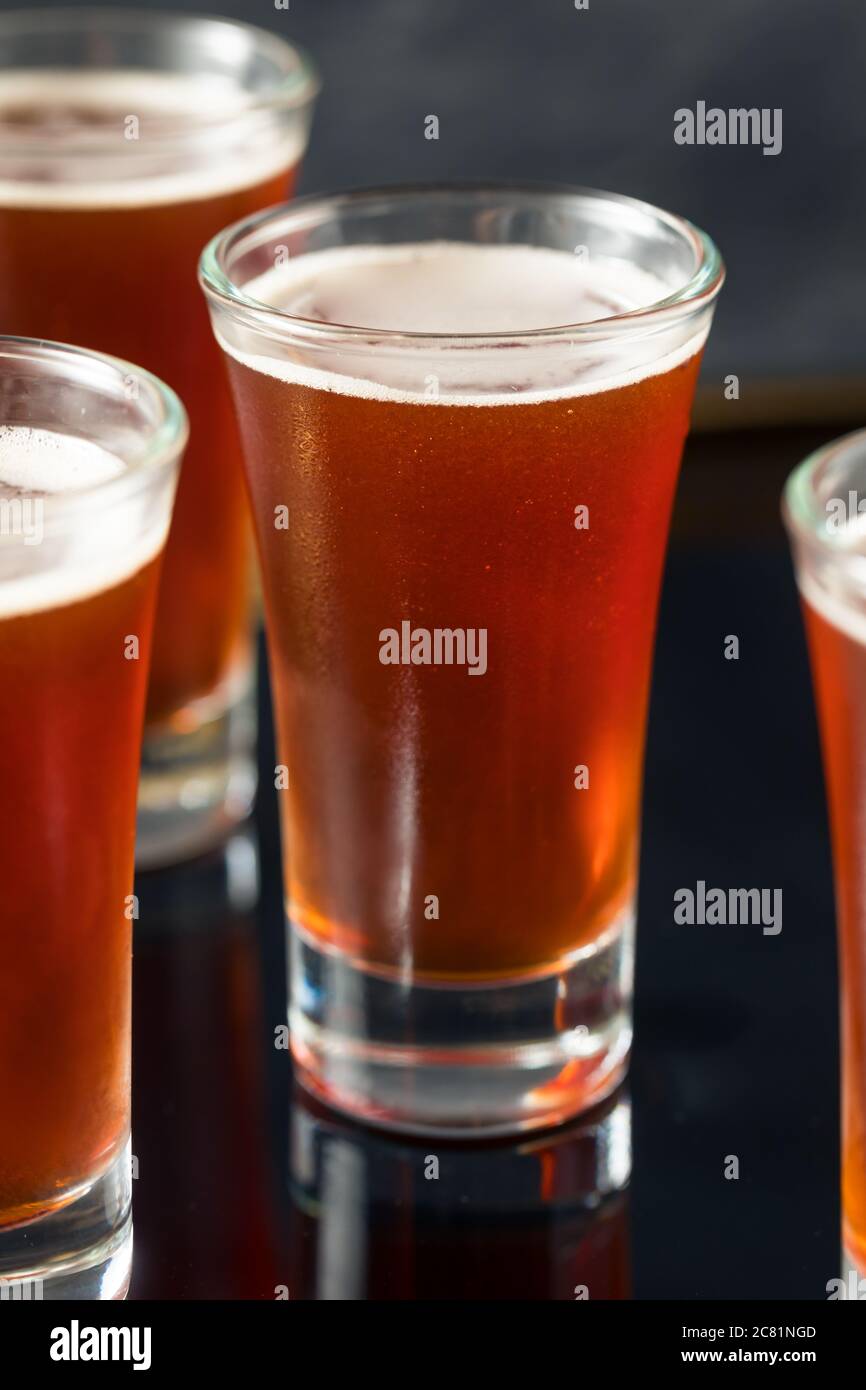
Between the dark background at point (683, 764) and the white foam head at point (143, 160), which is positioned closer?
the dark background at point (683, 764)

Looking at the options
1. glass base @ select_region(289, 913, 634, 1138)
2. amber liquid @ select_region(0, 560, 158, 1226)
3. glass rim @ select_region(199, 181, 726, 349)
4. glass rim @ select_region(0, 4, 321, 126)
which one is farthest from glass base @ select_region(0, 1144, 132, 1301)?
glass rim @ select_region(0, 4, 321, 126)

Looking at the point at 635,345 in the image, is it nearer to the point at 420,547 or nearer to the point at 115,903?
the point at 420,547

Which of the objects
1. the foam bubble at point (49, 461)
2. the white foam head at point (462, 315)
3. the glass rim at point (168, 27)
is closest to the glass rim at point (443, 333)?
the white foam head at point (462, 315)

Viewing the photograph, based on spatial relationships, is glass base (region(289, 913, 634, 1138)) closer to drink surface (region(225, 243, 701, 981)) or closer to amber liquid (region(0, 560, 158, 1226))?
drink surface (region(225, 243, 701, 981))

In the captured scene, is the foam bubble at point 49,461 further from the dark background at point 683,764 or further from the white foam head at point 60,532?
the dark background at point 683,764

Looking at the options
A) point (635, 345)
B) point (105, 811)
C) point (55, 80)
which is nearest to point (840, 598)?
point (635, 345)

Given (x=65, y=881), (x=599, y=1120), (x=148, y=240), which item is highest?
(x=148, y=240)

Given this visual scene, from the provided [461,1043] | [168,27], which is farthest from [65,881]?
[168,27]

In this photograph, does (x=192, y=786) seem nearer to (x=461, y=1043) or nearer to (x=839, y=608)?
(x=461, y=1043)
